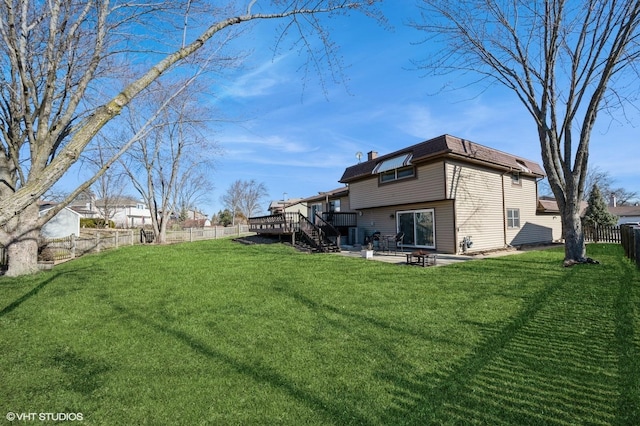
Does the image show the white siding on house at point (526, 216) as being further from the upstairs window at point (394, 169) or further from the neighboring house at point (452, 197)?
the upstairs window at point (394, 169)

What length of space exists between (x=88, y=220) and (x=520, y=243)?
45218mm

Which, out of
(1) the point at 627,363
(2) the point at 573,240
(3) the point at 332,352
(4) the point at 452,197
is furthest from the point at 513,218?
(3) the point at 332,352

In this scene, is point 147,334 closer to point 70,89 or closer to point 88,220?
point 70,89

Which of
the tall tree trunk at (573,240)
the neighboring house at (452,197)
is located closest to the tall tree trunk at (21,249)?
the neighboring house at (452,197)

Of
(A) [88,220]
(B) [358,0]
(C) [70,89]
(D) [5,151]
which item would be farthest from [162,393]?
(A) [88,220]

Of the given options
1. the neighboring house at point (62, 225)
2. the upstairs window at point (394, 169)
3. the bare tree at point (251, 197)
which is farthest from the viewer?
the bare tree at point (251, 197)

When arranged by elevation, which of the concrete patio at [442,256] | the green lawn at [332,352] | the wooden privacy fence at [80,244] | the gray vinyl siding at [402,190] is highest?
the gray vinyl siding at [402,190]

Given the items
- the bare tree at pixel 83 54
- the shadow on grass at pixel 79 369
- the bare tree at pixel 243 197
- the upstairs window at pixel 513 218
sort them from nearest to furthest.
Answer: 1. the bare tree at pixel 83 54
2. the shadow on grass at pixel 79 369
3. the upstairs window at pixel 513 218
4. the bare tree at pixel 243 197

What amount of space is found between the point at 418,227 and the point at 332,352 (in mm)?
11845

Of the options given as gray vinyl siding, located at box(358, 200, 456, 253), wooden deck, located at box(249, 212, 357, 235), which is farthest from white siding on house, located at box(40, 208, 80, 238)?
gray vinyl siding, located at box(358, 200, 456, 253)

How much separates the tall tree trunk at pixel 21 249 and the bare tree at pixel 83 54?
0.08 feet

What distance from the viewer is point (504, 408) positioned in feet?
8.46

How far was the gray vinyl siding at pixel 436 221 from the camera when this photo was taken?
1312 cm

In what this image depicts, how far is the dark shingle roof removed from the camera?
12.8 metres
